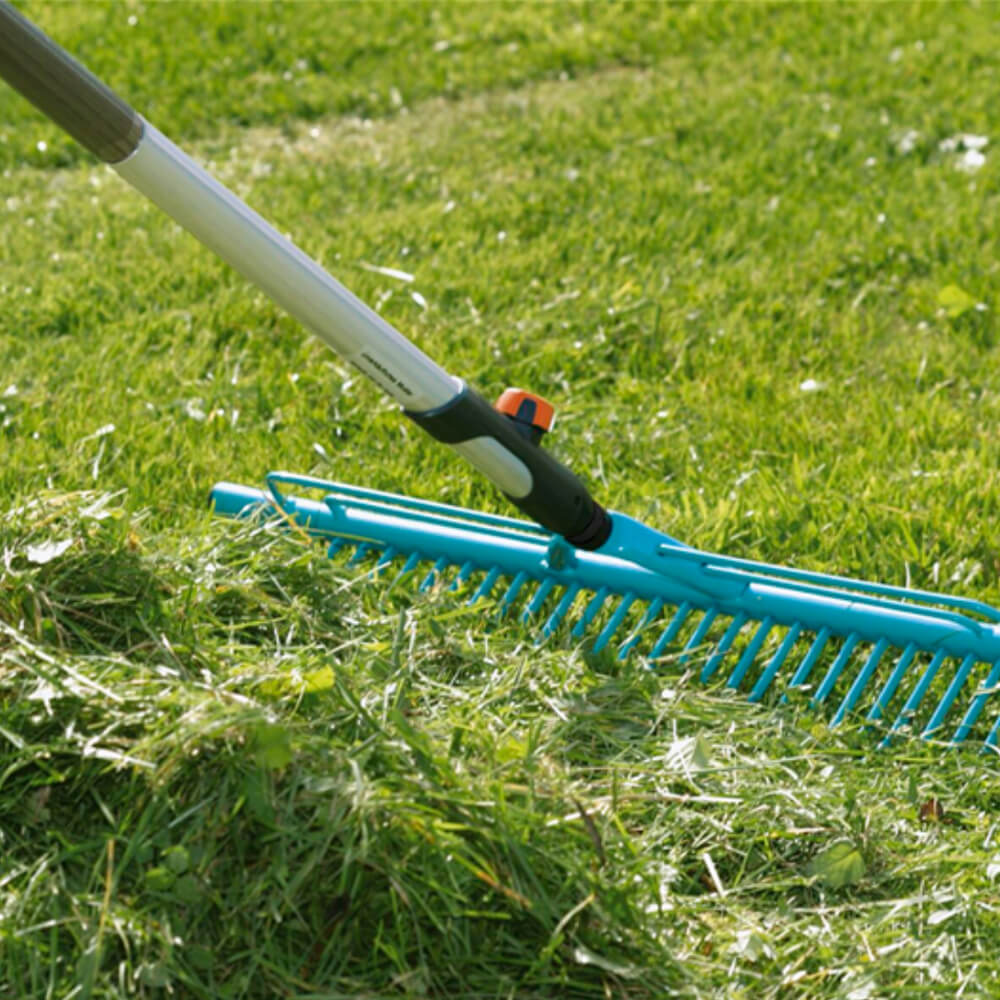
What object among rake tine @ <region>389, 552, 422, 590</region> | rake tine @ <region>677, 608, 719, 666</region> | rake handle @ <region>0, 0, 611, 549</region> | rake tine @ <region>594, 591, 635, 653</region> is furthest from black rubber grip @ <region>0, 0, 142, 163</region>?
rake tine @ <region>677, 608, 719, 666</region>

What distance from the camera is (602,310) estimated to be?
390cm

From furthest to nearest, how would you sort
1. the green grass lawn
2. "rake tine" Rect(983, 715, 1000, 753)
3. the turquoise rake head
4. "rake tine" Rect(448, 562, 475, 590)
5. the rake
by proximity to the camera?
"rake tine" Rect(448, 562, 475, 590) < the turquoise rake head < "rake tine" Rect(983, 715, 1000, 753) < the rake < the green grass lawn

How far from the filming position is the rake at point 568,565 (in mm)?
2203

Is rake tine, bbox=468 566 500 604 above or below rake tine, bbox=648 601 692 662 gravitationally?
above

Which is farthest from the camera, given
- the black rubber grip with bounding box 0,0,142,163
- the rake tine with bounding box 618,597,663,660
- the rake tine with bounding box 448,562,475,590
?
the rake tine with bounding box 448,562,475,590

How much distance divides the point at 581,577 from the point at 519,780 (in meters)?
0.73

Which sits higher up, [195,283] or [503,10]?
[503,10]

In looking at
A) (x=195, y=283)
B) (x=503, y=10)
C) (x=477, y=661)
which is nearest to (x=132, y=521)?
(x=477, y=661)

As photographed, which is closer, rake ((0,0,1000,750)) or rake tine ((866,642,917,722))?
rake ((0,0,1000,750))

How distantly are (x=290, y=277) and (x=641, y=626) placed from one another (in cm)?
90

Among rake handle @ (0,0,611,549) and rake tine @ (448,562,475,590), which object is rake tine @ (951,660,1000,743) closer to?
rake handle @ (0,0,611,549)

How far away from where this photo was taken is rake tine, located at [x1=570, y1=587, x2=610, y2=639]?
2.56 meters

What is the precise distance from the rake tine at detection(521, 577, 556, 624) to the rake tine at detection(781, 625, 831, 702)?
476mm

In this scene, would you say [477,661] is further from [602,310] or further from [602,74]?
[602,74]
